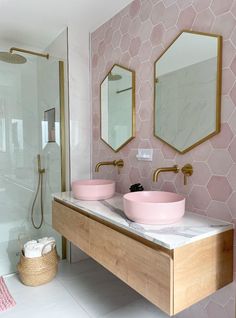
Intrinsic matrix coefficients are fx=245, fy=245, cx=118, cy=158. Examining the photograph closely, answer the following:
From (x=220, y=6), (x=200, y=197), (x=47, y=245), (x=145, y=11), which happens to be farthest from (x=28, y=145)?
(x=220, y=6)

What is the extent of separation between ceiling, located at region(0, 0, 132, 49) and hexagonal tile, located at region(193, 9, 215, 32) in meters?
0.76

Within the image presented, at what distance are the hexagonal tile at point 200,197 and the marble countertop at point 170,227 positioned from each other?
0.20 feet

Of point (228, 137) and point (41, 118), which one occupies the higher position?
point (41, 118)

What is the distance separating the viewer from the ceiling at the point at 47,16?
77.8 inches

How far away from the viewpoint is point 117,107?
2.15m

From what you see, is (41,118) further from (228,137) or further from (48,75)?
(228,137)

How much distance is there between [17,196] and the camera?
275 centimetres

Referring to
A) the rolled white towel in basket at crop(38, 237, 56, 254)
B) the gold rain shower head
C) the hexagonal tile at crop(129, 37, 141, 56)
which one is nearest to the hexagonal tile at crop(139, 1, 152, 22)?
the hexagonal tile at crop(129, 37, 141, 56)

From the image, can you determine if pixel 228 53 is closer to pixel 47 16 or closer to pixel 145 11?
pixel 145 11

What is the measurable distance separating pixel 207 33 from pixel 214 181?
0.85 m

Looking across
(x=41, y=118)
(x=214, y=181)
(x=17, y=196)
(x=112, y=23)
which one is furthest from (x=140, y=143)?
(x=17, y=196)

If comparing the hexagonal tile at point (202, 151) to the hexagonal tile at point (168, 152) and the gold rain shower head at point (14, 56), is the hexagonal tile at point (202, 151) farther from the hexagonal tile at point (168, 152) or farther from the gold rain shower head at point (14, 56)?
the gold rain shower head at point (14, 56)

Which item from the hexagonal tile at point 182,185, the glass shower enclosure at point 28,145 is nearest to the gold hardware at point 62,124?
the glass shower enclosure at point 28,145

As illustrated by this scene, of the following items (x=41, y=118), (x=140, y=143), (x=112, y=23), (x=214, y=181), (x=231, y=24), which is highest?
(x=112, y=23)
